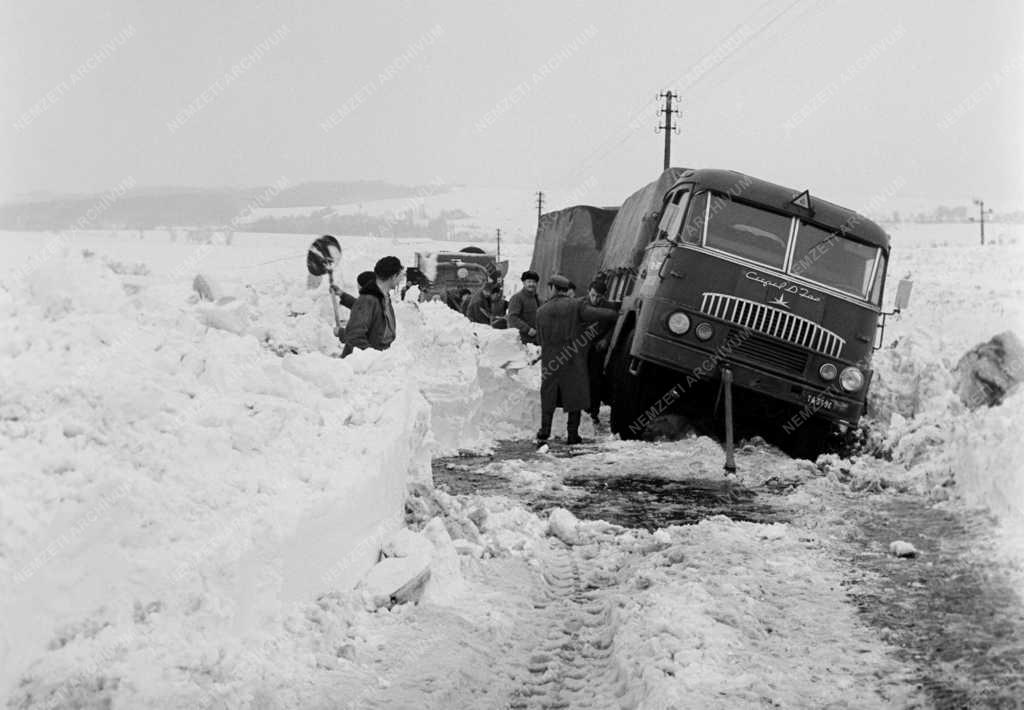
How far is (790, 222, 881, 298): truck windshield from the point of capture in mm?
10422

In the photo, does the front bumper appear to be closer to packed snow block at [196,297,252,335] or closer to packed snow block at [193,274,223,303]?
packed snow block at [193,274,223,303]

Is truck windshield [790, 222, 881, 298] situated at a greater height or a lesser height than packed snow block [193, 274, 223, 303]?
greater

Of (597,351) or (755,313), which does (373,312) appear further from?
(597,351)

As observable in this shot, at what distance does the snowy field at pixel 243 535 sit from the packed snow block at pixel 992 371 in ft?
9.17

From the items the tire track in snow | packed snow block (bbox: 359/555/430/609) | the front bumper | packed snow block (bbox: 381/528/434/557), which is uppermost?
the front bumper

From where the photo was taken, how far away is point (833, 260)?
10586 millimetres

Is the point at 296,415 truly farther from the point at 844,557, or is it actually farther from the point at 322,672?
the point at 844,557

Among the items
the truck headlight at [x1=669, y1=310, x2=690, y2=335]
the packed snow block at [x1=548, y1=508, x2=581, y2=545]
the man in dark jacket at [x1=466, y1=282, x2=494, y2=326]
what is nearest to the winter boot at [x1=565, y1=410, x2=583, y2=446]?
the truck headlight at [x1=669, y1=310, x2=690, y2=335]

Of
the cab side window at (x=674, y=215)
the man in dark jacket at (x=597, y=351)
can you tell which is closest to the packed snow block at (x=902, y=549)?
the cab side window at (x=674, y=215)

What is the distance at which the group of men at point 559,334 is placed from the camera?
8.29 m

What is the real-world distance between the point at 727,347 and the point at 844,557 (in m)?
4.17

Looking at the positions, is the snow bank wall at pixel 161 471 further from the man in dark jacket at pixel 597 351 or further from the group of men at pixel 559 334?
the man in dark jacket at pixel 597 351

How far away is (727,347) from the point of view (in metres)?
10.1

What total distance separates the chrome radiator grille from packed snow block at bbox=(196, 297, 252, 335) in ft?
16.5
